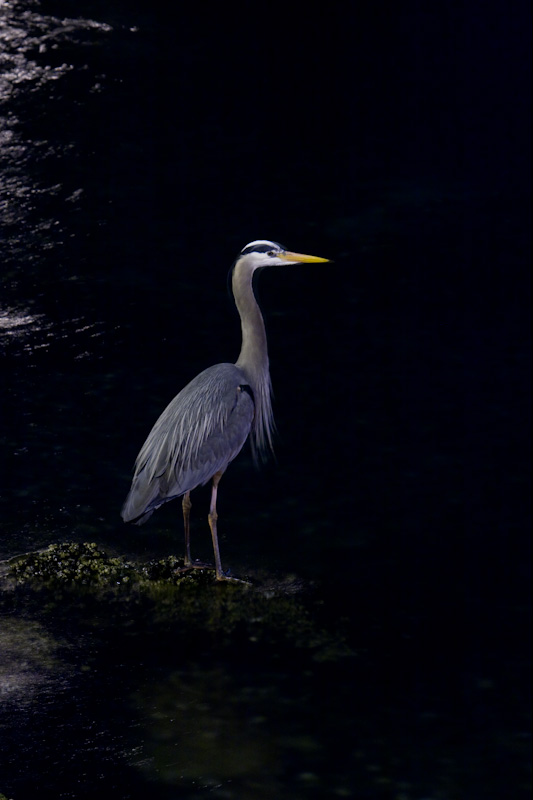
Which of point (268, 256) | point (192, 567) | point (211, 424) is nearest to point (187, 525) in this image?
point (192, 567)

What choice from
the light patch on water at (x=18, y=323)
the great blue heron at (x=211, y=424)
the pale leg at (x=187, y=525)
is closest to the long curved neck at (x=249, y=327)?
the great blue heron at (x=211, y=424)

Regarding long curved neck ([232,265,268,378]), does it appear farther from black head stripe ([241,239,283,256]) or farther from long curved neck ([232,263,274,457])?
black head stripe ([241,239,283,256])

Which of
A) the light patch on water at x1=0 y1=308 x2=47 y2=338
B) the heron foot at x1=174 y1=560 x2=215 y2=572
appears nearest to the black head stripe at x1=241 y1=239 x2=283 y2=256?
the heron foot at x1=174 y1=560 x2=215 y2=572

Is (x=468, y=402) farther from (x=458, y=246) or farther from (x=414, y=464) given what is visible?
(x=458, y=246)

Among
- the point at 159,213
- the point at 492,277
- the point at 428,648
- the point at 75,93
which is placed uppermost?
the point at 75,93

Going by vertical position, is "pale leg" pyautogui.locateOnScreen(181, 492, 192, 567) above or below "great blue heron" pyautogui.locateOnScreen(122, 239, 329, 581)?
below

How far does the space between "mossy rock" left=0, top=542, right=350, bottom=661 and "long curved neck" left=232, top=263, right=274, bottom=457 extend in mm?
1084

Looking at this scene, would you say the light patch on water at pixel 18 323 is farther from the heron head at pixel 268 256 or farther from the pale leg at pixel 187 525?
the pale leg at pixel 187 525

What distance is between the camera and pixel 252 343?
7777mm

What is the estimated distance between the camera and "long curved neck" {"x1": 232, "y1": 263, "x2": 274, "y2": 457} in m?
7.77

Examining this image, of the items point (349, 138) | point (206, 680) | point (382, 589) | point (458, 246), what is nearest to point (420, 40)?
point (349, 138)

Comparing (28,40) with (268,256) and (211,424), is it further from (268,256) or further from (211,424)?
(211,424)

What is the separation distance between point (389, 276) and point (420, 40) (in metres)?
8.19

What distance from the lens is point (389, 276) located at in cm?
1216
